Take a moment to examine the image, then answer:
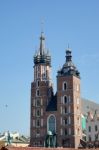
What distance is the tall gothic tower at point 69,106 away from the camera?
8975 centimetres

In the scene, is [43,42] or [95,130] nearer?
[95,130]

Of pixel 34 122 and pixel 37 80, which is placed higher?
pixel 37 80

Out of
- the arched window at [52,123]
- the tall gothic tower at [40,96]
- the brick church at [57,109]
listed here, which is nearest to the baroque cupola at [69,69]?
the brick church at [57,109]

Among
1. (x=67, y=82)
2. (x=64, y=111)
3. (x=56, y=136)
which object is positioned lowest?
(x=56, y=136)

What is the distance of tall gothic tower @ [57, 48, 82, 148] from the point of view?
89.8 m

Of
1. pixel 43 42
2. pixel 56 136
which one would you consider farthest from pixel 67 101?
pixel 43 42

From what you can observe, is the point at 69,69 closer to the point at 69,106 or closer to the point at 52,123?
the point at 69,106

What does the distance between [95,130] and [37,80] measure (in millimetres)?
18688

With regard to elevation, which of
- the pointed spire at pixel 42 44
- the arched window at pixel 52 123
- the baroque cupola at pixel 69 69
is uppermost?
the pointed spire at pixel 42 44

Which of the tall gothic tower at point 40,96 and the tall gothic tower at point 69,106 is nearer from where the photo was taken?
the tall gothic tower at point 69,106

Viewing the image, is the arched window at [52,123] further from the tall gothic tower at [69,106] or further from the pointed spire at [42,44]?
the pointed spire at [42,44]

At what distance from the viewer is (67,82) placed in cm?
9306

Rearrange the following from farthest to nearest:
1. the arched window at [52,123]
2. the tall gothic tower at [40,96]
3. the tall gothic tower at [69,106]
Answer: the tall gothic tower at [40,96], the arched window at [52,123], the tall gothic tower at [69,106]

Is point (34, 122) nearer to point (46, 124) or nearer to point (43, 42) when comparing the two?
point (46, 124)
